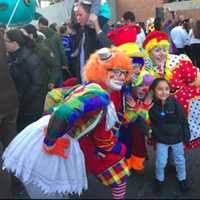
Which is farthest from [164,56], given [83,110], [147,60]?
[83,110]

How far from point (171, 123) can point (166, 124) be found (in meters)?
0.05

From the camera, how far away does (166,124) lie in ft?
14.2

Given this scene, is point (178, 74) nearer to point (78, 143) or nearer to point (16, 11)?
point (78, 143)

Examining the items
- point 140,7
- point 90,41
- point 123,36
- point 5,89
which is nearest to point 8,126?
point 5,89

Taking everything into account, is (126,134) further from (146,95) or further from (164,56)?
(164,56)

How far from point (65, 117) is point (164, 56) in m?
1.99

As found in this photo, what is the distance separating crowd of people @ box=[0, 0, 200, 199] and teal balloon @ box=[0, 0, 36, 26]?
0.66m

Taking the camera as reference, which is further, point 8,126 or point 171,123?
point 8,126

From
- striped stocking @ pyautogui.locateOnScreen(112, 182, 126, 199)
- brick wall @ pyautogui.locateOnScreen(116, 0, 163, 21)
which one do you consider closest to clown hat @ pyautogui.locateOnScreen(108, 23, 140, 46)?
striped stocking @ pyautogui.locateOnScreen(112, 182, 126, 199)

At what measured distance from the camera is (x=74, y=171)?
11.0 feet

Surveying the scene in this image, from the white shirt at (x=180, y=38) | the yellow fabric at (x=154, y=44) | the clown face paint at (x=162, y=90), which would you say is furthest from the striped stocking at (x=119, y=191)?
the white shirt at (x=180, y=38)

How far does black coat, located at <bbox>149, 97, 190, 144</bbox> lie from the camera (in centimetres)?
430

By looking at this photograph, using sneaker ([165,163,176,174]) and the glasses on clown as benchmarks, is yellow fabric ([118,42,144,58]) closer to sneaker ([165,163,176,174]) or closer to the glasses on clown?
the glasses on clown

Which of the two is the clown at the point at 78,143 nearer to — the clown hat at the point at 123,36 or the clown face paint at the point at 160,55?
the clown hat at the point at 123,36
